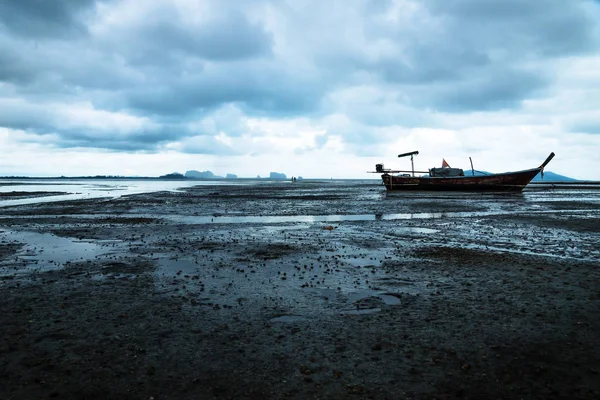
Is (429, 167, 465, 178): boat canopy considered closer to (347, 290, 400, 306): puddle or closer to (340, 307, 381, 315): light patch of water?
(347, 290, 400, 306): puddle

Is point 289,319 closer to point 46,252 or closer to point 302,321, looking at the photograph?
point 302,321

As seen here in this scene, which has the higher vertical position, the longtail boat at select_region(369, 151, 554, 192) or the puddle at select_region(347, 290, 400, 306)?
the longtail boat at select_region(369, 151, 554, 192)

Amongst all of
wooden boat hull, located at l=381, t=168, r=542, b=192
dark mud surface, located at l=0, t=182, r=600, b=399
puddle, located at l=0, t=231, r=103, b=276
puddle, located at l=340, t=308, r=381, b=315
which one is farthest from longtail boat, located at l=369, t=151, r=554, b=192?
puddle, located at l=340, t=308, r=381, b=315

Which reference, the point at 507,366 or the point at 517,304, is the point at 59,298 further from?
the point at 517,304

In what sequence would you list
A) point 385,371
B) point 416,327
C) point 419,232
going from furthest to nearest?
point 419,232, point 416,327, point 385,371

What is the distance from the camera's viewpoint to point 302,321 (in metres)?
7.85

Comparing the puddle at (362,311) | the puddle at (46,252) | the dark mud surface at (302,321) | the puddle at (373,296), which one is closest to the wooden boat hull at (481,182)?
the dark mud surface at (302,321)

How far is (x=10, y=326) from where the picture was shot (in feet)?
24.8

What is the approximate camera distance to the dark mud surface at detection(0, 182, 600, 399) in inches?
213

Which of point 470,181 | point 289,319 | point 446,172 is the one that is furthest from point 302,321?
point 446,172

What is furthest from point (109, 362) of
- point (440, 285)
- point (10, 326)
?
point (440, 285)

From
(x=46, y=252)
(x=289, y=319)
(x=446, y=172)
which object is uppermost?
(x=446, y=172)

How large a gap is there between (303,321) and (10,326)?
5.86 m

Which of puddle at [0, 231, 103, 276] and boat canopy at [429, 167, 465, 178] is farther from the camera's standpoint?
boat canopy at [429, 167, 465, 178]
